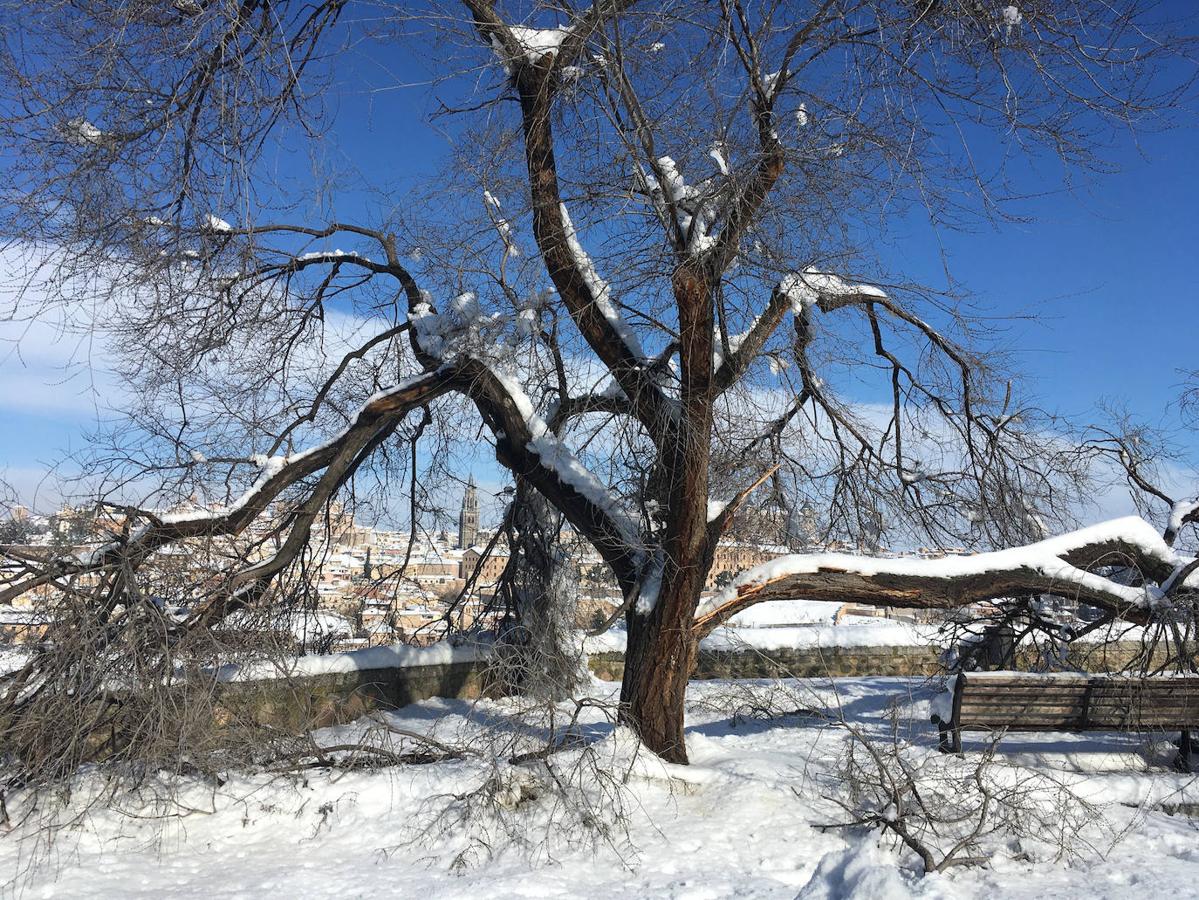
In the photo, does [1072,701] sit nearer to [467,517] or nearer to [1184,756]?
[1184,756]

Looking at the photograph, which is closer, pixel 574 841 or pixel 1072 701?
pixel 574 841

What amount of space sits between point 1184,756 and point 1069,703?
1.05 m

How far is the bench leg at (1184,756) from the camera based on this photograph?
23.2 ft

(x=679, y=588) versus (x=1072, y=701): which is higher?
(x=679, y=588)

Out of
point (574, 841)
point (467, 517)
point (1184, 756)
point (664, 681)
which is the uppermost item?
point (467, 517)

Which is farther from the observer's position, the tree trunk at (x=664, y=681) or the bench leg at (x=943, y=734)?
the bench leg at (x=943, y=734)

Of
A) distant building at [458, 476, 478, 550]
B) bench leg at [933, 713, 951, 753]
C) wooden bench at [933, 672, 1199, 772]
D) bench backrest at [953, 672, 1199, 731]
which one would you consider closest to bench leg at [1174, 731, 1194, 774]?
wooden bench at [933, 672, 1199, 772]

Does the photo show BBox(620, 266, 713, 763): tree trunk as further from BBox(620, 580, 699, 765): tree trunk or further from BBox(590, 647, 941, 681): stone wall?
BBox(590, 647, 941, 681): stone wall

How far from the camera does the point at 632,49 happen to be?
5.85m

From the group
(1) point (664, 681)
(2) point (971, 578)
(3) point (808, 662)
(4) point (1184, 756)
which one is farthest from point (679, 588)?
(3) point (808, 662)

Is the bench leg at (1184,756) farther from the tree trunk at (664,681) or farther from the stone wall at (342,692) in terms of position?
the stone wall at (342,692)

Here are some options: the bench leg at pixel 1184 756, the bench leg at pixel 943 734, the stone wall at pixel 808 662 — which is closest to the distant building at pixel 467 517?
the stone wall at pixel 808 662

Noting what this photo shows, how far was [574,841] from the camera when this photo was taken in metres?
5.56

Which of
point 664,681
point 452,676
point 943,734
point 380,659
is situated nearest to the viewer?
point 664,681
